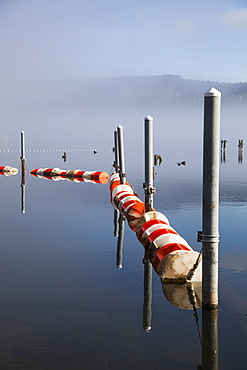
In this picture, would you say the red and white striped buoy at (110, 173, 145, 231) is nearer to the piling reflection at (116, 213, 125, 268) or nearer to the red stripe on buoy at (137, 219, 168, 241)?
the piling reflection at (116, 213, 125, 268)

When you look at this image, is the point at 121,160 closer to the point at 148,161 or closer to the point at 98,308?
the point at 148,161

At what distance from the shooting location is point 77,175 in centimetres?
5281

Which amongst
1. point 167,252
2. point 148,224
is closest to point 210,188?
point 167,252

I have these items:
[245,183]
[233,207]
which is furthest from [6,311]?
[245,183]

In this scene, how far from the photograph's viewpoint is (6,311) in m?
10.9

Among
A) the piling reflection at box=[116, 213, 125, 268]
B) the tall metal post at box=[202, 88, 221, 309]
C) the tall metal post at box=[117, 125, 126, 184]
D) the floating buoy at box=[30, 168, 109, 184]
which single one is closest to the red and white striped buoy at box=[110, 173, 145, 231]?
the piling reflection at box=[116, 213, 125, 268]

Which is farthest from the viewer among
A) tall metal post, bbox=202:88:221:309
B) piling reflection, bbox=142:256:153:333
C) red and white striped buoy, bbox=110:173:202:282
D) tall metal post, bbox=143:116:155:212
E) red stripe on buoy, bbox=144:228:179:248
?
tall metal post, bbox=143:116:155:212

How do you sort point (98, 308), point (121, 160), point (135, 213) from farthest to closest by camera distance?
point (121, 160)
point (135, 213)
point (98, 308)

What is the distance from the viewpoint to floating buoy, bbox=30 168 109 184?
50.8 meters

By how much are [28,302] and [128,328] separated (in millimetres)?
2578

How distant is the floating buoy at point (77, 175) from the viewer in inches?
1998

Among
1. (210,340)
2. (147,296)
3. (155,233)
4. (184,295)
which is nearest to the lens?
(210,340)

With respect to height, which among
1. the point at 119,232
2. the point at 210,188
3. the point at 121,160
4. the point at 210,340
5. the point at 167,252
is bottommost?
the point at 119,232

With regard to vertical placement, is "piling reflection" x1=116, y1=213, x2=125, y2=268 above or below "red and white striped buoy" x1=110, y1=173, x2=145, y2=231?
below
